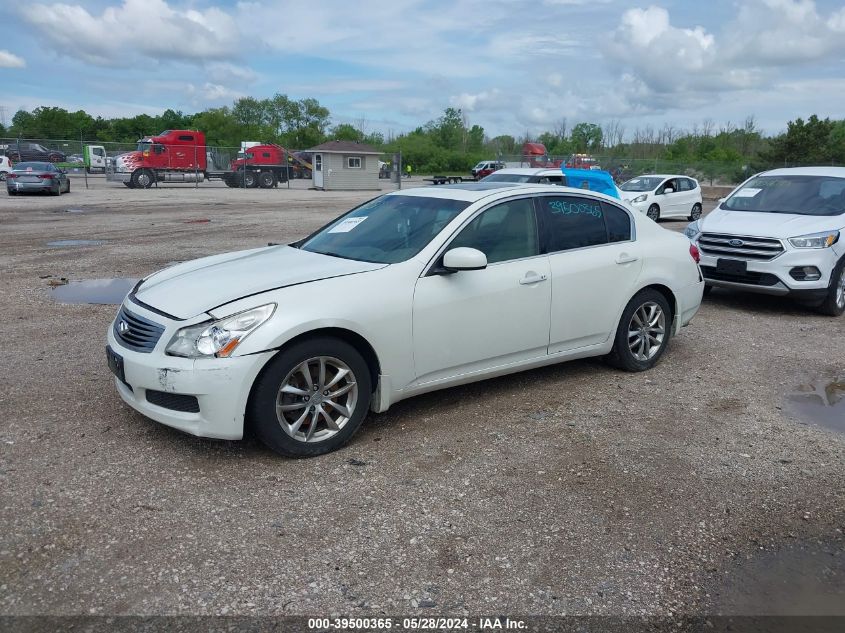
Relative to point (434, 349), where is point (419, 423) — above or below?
below

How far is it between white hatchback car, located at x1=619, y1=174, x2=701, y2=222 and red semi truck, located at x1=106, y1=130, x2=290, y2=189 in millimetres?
25452

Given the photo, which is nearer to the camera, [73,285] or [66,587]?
[66,587]

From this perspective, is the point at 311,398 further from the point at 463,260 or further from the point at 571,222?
the point at 571,222

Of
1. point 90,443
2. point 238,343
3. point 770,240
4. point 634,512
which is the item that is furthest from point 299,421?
point 770,240

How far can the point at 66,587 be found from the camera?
3002 millimetres

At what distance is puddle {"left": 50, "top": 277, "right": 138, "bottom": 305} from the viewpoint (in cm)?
855

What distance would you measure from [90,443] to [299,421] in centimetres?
135

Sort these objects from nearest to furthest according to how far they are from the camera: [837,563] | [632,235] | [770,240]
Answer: [837,563] → [632,235] → [770,240]

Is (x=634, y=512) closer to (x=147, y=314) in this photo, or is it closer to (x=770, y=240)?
(x=147, y=314)

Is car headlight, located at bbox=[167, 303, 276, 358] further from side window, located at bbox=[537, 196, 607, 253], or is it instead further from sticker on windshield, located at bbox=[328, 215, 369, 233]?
side window, located at bbox=[537, 196, 607, 253]

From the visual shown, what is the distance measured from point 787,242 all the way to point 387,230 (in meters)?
5.45

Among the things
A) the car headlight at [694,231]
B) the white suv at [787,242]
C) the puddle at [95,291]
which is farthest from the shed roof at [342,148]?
the white suv at [787,242]

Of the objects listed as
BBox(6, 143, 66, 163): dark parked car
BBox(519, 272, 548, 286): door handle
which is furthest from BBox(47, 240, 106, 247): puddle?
BBox(6, 143, 66, 163): dark parked car

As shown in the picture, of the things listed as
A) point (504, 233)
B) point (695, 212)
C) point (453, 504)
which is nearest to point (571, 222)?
point (504, 233)
